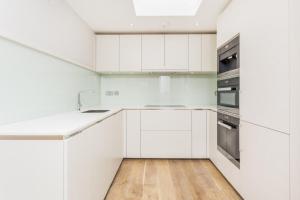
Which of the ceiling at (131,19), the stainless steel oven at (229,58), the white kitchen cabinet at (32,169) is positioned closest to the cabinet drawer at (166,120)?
the stainless steel oven at (229,58)

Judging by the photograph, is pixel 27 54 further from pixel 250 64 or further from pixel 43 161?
pixel 250 64

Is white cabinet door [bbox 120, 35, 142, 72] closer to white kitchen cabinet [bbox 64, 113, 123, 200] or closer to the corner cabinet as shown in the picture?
the corner cabinet

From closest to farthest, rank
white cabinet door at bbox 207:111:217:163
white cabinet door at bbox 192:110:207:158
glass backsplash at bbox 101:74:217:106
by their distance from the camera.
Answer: white cabinet door at bbox 207:111:217:163, white cabinet door at bbox 192:110:207:158, glass backsplash at bbox 101:74:217:106

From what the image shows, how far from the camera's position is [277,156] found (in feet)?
4.91

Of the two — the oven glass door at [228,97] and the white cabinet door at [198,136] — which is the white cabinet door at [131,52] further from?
the oven glass door at [228,97]

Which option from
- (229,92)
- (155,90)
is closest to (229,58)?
(229,92)

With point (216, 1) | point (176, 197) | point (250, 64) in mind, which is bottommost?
point (176, 197)

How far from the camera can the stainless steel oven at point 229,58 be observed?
224 centimetres

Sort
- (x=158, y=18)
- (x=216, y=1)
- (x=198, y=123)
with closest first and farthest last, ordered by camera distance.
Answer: (x=216, y=1) < (x=158, y=18) < (x=198, y=123)

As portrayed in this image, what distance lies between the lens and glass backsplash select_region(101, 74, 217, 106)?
4121 mm

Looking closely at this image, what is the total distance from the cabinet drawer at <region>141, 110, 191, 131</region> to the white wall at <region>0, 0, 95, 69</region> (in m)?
1.31

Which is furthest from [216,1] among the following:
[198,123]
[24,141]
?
[24,141]

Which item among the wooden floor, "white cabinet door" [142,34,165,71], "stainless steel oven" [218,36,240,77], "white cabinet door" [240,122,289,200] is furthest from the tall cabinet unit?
"white cabinet door" [142,34,165,71]

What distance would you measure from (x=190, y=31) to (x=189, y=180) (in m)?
2.42
